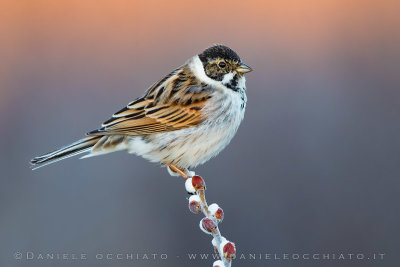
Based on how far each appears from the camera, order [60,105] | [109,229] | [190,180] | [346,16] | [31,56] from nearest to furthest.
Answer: [190,180] → [109,229] → [60,105] → [31,56] → [346,16]

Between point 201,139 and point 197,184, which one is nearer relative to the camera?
point 197,184

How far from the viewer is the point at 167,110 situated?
4.47 metres

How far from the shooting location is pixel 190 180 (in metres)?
3.59

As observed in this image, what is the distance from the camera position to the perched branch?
2918 mm

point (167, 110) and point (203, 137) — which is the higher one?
point (167, 110)

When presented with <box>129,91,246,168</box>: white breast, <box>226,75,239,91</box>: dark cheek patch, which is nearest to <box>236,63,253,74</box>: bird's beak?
<box>226,75,239,91</box>: dark cheek patch

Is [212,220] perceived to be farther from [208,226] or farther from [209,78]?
[209,78]

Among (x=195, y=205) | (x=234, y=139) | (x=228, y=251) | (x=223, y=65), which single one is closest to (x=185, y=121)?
(x=223, y=65)

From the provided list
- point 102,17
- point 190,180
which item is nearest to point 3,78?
point 102,17

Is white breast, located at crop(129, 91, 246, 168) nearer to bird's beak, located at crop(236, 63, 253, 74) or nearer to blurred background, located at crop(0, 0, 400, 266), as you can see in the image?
bird's beak, located at crop(236, 63, 253, 74)

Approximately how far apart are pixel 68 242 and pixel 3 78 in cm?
261

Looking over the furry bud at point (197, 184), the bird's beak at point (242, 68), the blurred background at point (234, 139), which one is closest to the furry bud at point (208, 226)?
the furry bud at point (197, 184)

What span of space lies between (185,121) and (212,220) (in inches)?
54.2

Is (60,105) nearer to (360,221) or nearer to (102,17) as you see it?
(102,17)
